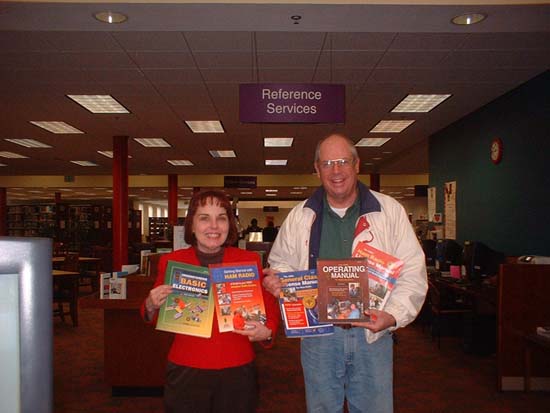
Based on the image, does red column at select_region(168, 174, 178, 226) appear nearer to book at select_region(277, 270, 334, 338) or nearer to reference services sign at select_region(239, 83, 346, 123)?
reference services sign at select_region(239, 83, 346, 123)

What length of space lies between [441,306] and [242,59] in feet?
13.5

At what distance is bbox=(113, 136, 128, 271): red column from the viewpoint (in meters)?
9.84

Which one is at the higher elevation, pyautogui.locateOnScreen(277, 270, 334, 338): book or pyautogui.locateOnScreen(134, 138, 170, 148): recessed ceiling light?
pyautogui.locateOnScreen(134, 138, 170, 148): recessed ceiling light

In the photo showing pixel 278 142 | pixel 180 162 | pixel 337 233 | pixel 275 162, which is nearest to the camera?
pixel 337 233

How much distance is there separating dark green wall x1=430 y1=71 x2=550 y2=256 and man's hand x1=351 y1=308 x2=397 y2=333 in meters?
4.72

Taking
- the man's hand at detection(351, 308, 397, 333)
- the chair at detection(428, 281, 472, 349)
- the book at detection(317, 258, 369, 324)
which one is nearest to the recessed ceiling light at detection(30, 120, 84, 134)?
the chair at detection(428, 281, 472, 349)

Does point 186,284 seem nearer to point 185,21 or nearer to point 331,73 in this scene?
point 185,21

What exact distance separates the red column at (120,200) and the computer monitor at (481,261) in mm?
6685

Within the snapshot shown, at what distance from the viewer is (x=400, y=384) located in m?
4.79

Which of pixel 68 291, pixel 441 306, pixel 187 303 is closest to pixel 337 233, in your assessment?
pixel 187 303

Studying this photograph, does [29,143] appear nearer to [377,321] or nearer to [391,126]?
[391,126]

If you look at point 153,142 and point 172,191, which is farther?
point 172,191

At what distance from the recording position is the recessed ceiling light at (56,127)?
28.1ft

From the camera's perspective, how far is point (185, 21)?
13.6 feet
